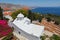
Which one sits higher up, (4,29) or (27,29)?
(27,29)

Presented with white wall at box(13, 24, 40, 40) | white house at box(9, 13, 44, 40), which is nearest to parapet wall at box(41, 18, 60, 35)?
white house at box(9, 13, 44, 40)

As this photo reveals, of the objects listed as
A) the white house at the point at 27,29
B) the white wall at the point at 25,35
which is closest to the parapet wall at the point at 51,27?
the white house at the point at 27,29

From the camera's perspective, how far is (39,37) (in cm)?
4281

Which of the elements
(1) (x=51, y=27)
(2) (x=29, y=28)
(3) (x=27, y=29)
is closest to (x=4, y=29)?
(3) (x=27, y=29)

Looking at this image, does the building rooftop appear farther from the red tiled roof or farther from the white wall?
the red tiled roof

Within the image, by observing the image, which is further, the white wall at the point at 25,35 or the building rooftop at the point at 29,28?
the building rooftop at the point at 29,28

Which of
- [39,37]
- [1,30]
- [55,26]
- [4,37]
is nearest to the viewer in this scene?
[39,37]

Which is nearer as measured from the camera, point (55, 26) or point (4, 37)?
point (4, 37)

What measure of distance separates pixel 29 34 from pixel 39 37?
7.68 ft

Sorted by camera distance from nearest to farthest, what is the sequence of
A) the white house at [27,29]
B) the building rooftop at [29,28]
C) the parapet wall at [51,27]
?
the white house at [27,29]
the building rooftop at [29,28]
the parapet wall at [51,27]

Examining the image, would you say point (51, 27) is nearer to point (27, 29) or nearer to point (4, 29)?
point (27, 29)

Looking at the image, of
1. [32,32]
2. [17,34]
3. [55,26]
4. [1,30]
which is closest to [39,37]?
[32,32]

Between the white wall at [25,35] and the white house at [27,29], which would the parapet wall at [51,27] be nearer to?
the white house at [27,29]

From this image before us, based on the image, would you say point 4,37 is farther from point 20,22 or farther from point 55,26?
point 55,26
